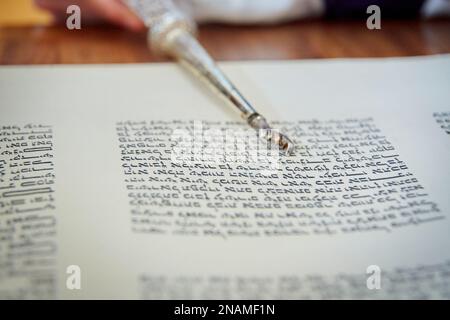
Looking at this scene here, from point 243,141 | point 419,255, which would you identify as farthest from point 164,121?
point 419,255

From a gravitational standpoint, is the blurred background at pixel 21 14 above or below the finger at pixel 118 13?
above

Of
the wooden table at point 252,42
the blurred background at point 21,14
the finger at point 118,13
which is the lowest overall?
the wooden table at point 252,42

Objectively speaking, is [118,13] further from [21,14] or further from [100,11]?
[21,14]

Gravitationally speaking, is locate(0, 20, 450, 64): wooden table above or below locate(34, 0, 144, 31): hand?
below

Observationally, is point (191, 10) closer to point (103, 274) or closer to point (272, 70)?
point (272, 70)
